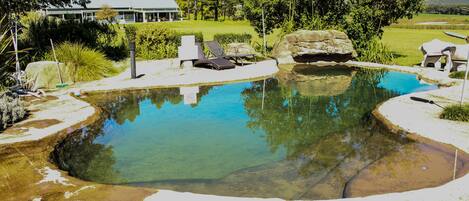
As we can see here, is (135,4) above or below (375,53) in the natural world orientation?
above

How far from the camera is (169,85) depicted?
12406 millimetres

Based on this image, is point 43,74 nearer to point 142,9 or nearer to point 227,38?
point 227,38

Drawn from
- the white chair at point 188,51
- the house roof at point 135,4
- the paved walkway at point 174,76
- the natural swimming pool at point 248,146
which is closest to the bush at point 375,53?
the paved walkway at point 174,76

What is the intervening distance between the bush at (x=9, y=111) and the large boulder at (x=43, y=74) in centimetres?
314

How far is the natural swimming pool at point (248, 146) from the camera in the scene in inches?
227

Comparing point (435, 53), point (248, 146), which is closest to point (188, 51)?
point (248, 146)

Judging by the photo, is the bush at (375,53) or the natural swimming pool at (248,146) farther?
the bush at (375,53)

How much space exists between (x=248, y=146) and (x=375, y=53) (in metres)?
11.8

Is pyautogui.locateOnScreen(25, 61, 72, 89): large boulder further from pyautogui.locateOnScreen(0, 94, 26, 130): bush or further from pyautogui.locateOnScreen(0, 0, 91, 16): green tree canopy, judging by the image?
pyautogui.locateOnScreen(0, 94, 26, 130): bush

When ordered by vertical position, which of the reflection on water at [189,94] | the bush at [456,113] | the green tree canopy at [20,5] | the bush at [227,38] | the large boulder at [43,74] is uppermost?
the green tree canopy at [20,5]

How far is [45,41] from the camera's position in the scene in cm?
1598

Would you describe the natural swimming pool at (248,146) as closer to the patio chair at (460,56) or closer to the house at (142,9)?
the patio chair at (460,56)

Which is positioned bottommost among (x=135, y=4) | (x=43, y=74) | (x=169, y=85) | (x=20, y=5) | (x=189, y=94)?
(x=189, y=94)

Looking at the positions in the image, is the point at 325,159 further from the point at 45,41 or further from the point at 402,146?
the point at 45,41
